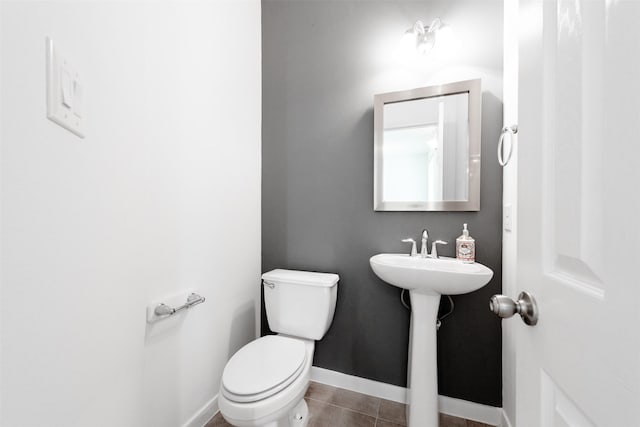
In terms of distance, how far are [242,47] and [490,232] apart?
1750 mm

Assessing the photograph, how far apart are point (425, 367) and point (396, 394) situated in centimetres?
42

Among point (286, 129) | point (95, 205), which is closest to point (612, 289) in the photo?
point (95, 205)

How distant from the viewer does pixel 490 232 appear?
1.26m

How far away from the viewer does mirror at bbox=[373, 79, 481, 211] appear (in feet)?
4.17

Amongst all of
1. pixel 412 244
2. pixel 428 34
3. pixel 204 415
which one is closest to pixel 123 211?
pixel 204 415

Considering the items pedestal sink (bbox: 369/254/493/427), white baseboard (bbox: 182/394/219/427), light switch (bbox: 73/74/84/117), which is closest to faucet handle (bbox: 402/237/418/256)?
pedestal sink (bbox: 369/254/493/427)

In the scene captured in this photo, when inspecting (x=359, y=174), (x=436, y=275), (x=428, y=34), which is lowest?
(x=436, y=275)

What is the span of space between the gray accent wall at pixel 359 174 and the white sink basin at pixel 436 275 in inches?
8.4

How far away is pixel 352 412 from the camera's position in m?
1.35

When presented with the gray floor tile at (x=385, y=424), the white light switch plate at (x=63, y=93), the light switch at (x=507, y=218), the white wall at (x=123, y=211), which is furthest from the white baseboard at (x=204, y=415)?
the light switch at (x=507, y=218)

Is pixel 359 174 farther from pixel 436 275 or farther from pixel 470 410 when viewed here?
pixel 470 410

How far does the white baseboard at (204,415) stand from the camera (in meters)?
1.19

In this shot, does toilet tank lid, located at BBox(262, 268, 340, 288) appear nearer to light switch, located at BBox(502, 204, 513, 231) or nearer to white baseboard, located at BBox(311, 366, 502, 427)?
white baseboard, located at BBox(311, 366, 502, 427)

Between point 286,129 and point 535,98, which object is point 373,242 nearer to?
point 286,129
